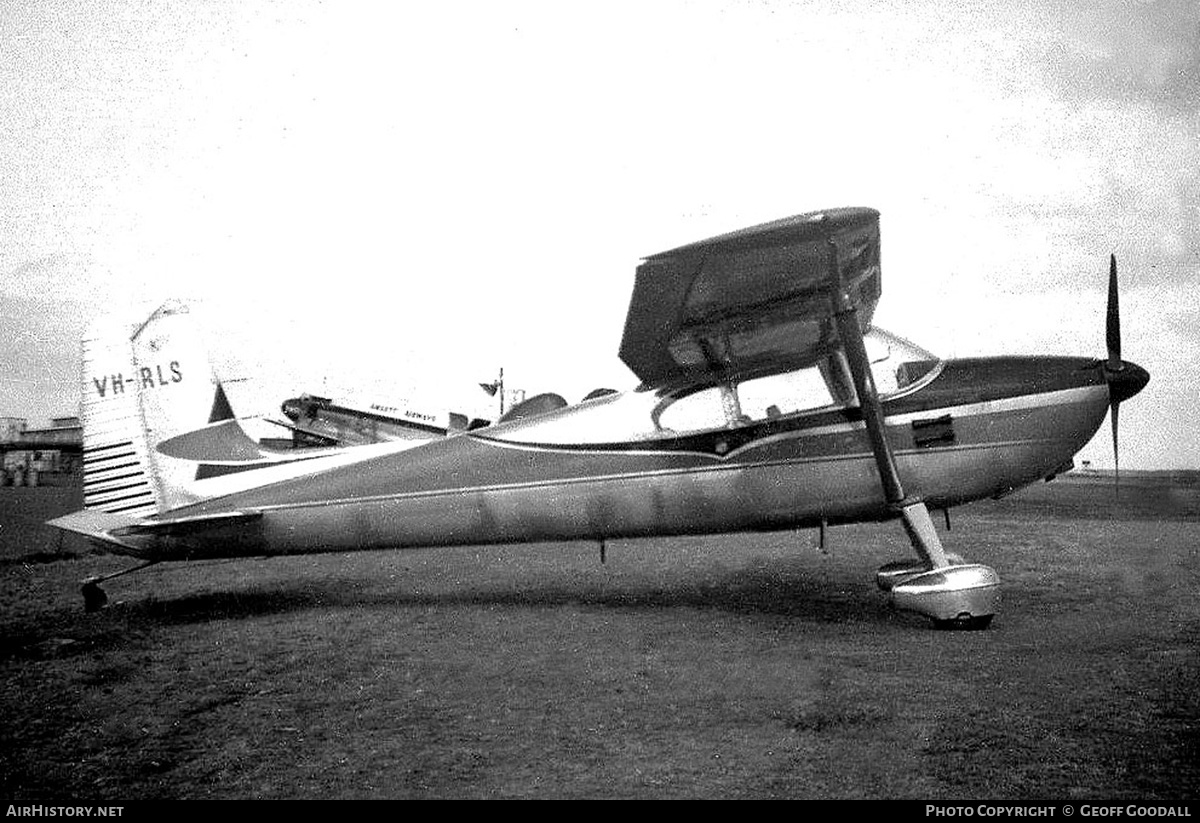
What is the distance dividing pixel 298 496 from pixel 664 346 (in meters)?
3.20

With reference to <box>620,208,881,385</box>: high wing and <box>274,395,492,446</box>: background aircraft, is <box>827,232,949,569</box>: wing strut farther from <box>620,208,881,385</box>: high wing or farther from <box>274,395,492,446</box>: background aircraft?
<box>274,395,492,446</box>: background aircraft

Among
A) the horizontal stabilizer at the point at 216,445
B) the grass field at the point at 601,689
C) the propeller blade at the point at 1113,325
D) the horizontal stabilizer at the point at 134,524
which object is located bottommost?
the grass field at the point at 601,689

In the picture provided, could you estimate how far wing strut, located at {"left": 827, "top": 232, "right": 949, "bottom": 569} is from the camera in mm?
5156

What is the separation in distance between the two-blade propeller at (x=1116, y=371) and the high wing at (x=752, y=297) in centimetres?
158

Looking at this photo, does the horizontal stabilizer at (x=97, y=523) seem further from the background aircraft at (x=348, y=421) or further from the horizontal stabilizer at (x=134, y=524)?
the background aircraft at (x=348, y=421)

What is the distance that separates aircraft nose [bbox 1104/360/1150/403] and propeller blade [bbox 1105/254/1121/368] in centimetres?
5

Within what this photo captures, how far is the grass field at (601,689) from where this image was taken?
103 inches

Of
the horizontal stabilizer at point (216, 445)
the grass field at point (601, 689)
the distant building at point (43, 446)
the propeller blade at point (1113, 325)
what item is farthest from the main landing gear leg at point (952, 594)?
the distant building at point (43, 446)

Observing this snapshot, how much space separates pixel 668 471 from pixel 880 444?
1529 mm

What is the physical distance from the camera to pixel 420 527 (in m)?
6.36

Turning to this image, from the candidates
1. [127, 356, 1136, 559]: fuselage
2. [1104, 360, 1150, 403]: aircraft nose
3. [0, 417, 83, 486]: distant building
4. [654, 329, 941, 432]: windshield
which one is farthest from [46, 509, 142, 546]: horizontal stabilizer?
[0, 417, 83, 486]: distant building

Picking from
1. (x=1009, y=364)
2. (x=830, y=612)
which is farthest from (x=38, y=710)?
(x=1009, y=364)

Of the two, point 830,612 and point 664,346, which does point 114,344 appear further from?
point 830,612

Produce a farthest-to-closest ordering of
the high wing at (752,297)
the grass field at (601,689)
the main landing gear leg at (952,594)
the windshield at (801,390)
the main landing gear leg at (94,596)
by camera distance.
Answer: the main landing gear leg at (94,596)
the windshield at (801,390)
the main landing gear leg at (952,594)
the high wing at (752,297)
the grass field at (601,689)
